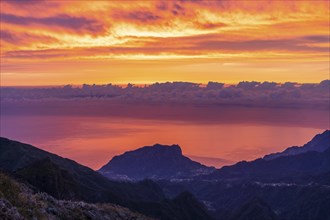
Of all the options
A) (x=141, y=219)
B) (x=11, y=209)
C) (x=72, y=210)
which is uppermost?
(x=11, y=209)

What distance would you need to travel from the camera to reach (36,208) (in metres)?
53.2

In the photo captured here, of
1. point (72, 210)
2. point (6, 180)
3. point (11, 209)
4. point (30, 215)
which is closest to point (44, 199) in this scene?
point (72, 210)

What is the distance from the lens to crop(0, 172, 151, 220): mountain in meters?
45.5

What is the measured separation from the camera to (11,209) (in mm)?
44344

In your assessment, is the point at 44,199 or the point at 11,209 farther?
the point at 44,199

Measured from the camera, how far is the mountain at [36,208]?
45547 mm

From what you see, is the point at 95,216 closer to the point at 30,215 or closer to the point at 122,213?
the point at 122,213

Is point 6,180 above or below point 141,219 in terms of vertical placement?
above

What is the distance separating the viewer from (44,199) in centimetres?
6444

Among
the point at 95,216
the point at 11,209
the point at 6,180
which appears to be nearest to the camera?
the point at 11,209

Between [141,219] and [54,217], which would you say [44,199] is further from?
[141,219]

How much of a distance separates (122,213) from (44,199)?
80.0 ft

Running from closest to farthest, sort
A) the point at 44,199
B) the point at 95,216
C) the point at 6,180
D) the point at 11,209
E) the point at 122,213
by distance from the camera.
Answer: the point at 11,209
the point at 6,180
the point at 44,199
the point at 95,216
the point at 122,213

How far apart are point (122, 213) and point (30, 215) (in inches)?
1487
